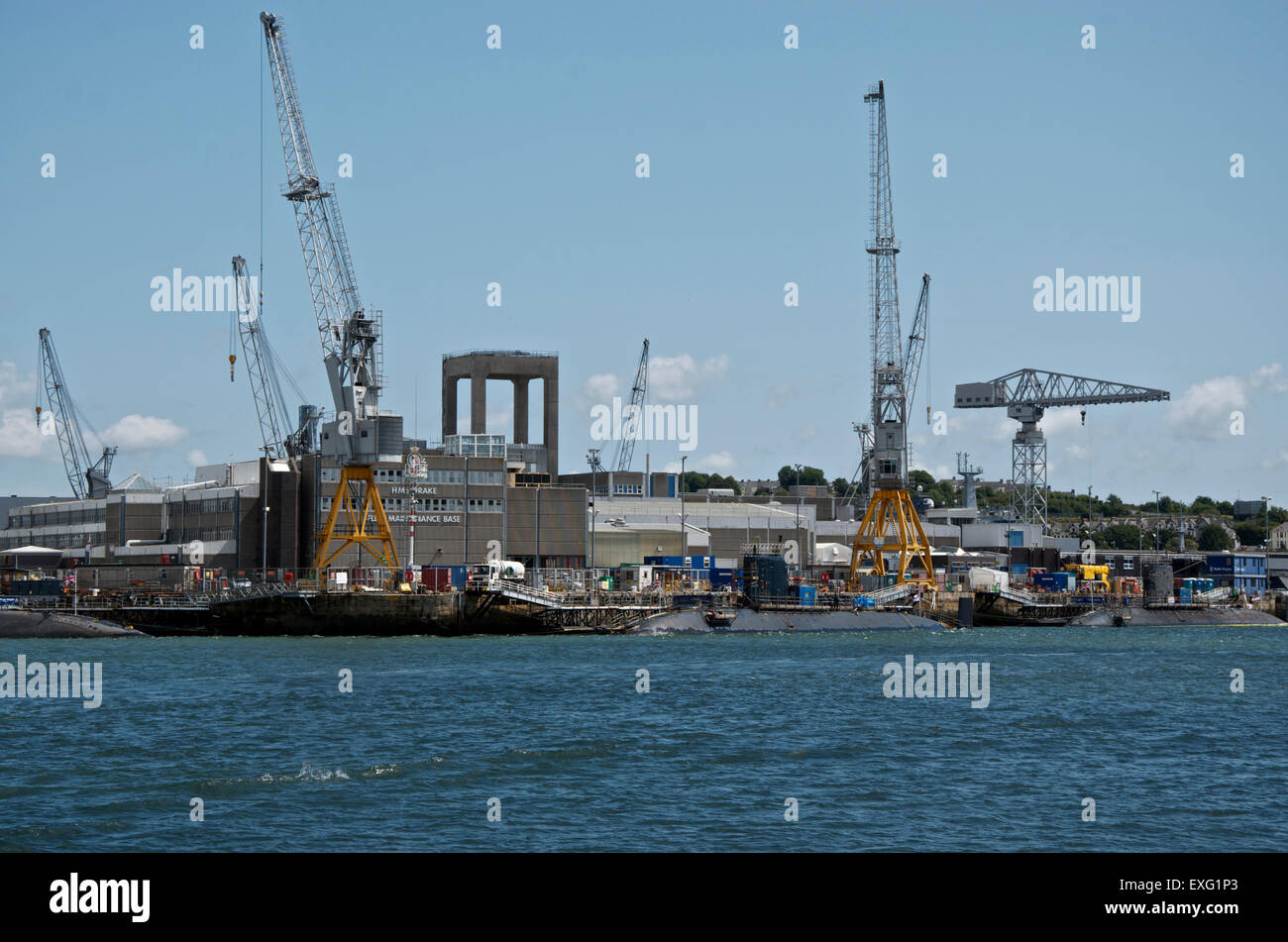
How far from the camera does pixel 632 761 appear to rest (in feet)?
129

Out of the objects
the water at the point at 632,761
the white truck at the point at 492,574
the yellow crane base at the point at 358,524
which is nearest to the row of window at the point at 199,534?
the yellow crane base at the point at 358,524

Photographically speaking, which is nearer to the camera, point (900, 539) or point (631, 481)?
point (900, 539)

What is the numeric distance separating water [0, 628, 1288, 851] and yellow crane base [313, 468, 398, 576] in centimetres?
3485

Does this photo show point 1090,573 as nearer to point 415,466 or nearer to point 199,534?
point 415,466

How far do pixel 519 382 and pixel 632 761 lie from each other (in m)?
128

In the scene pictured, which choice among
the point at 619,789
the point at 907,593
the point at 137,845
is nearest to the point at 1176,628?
the point at 907,593

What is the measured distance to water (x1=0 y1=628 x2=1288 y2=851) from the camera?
29688mm

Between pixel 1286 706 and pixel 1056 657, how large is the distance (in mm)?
26365

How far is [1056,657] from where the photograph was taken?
82.5m

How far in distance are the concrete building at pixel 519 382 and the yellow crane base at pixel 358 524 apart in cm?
5085

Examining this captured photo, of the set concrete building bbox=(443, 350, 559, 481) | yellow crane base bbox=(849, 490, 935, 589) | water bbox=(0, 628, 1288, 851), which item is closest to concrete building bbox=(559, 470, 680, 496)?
concrete building bbox=(443, 350, 559, 481)

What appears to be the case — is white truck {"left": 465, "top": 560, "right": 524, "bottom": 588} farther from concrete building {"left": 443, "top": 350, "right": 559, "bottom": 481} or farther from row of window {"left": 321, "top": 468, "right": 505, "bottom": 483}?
concrete building {"left": 443, "top": 350, "right": 559, "bottom": 481}

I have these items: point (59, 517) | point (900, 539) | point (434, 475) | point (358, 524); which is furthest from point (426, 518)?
point (59, 517)
